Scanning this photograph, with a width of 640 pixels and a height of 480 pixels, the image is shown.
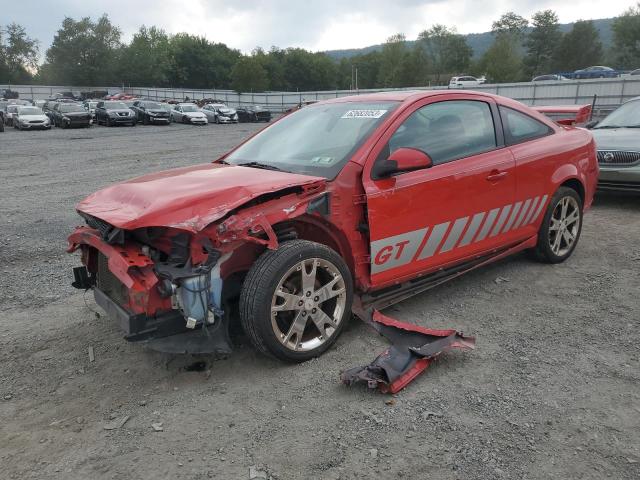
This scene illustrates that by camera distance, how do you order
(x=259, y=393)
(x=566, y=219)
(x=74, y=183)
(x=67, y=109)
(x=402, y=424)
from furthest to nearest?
(x=67, y=109) < (x=74, y=183) < (x=566, y=219) < (x=259, y=393) < (x=402, y=424)

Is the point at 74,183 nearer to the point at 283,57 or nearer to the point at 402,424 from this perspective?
the point at 402,424

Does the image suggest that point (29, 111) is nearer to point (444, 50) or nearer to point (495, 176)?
point (495, 176)

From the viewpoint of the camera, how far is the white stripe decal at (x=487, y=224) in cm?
437

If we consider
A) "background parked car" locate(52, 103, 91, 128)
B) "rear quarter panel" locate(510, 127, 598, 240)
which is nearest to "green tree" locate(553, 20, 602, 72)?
"background parked car" locate(52, 103, 91, 128)

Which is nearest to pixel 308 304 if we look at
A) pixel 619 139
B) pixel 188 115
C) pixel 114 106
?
pixel 619 139

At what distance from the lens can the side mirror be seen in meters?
3.53

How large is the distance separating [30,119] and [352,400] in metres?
30.6

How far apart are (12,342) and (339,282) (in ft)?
8.04

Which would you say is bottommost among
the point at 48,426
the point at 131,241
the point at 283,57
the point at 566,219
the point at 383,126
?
the point at 48,426

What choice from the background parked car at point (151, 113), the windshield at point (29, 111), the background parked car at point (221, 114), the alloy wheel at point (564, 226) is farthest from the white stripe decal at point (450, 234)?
the background parked car at point (221, 114)

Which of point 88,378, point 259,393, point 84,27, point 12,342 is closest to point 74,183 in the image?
point 12,342

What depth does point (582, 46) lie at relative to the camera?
259 feet

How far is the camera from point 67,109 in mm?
29578

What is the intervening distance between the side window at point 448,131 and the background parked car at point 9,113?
105 ft
